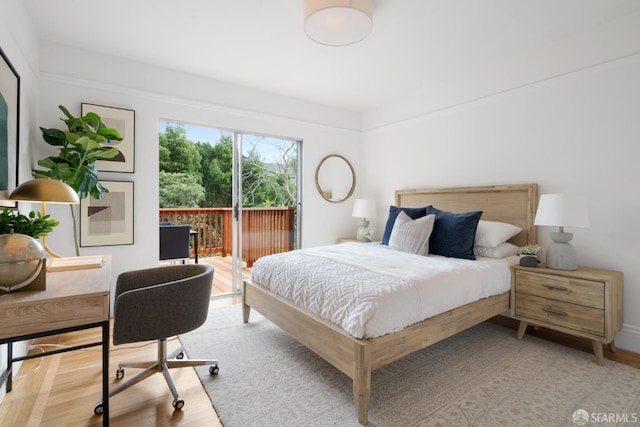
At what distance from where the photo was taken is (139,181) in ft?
10.9

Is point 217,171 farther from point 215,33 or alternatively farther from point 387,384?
point 387,384

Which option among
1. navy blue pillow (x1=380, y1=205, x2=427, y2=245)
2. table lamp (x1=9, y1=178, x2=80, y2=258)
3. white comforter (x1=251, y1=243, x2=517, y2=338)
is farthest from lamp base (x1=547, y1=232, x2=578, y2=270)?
table lamp (x1=9, y1=178, x2=80, y2=258)

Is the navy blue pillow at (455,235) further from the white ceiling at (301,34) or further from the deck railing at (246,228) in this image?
→ the deck railing at (246,228)

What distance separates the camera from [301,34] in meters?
2.78

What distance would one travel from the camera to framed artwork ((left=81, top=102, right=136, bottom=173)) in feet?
10.2

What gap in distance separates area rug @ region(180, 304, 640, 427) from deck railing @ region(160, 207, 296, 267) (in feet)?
5.69

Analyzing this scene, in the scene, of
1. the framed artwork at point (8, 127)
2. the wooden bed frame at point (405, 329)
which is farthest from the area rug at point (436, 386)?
the framed artwork at point (8, 127)

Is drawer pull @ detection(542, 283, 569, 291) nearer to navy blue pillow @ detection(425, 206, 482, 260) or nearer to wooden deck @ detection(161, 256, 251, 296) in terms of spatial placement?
navy blue pillow @ detection(425, 206, 482, 260)

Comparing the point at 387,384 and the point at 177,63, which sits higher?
the point at 177,63

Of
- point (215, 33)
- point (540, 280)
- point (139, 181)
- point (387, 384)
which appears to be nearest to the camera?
point (387, 384)

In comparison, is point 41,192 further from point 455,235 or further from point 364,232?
point 364,232

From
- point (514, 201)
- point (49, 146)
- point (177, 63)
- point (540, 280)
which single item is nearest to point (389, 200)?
point (514, 201)

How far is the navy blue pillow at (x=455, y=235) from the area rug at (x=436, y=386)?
778mm

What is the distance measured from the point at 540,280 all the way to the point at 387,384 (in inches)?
60.8
